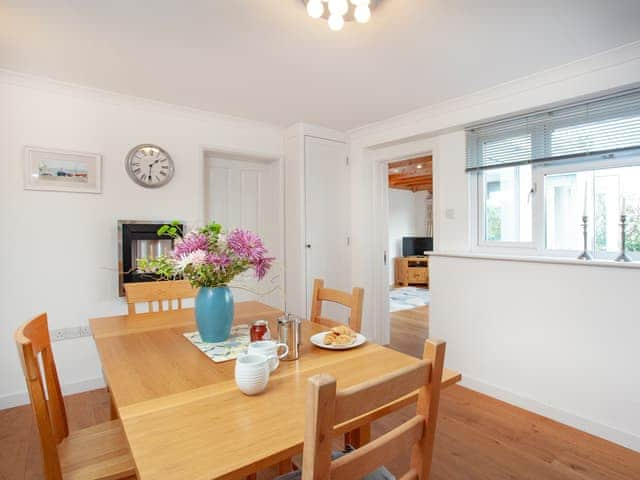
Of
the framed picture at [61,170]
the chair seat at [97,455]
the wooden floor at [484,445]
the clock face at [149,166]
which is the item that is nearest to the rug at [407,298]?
the wooden floor at [484,445]

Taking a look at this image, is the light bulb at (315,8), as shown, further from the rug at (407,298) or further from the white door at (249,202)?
the rug at (407,298)

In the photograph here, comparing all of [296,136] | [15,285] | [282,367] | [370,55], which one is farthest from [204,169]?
[282,367]

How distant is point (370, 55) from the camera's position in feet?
7.15

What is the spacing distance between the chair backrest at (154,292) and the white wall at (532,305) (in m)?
2.02

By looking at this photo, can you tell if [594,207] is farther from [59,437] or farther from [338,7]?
[59,437]

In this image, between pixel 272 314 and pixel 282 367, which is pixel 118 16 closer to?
pixel 272 314

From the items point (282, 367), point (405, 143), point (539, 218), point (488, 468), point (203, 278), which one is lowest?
point (488, 468)

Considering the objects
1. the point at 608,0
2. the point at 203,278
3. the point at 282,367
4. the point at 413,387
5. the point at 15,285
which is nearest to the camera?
the point at 413,387

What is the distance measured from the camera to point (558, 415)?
229 cm

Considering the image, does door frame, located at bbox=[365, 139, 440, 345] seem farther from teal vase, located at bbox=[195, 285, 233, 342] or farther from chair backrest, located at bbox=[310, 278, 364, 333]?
teal vase, located at bbox=[195, 285, 233, 342]

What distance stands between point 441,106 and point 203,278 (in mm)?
2460

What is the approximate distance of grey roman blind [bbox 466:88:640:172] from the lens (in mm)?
2215

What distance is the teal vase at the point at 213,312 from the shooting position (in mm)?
1438

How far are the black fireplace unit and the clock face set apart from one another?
0.34 meters
